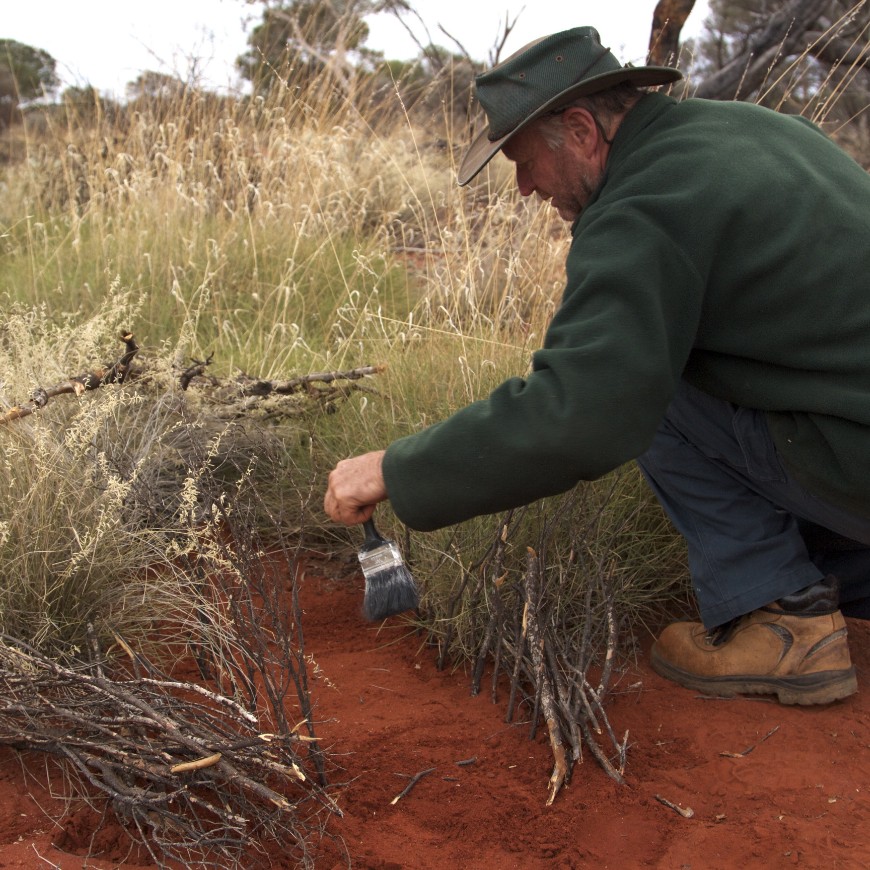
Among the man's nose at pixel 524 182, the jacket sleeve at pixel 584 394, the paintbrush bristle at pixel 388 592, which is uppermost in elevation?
the man's nose at pixel 524 182

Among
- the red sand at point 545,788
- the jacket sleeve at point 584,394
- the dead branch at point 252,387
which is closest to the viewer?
the jacket sleeve at point 584,394

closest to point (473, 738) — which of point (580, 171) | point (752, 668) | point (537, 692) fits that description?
point (537, 692)

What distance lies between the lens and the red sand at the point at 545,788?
2160mm

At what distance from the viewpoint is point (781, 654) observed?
281cm

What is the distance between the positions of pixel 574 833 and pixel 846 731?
2.89 feet

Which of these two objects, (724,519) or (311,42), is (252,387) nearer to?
(724,519)

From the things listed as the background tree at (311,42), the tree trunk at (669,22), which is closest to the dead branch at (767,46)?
the tree trunk at (669,22)

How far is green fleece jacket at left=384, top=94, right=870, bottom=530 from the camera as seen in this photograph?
6.30 feet

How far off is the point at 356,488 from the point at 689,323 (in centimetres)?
73

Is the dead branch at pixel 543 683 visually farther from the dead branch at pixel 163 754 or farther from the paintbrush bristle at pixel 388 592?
the dead branch at pixel 163 754

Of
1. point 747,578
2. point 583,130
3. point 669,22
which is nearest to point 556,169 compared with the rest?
point 583,130

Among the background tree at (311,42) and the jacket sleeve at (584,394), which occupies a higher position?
the background tree at (311,42)

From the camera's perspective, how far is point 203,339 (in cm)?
504

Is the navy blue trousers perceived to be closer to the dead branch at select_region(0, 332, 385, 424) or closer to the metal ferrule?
the metal ferrule
